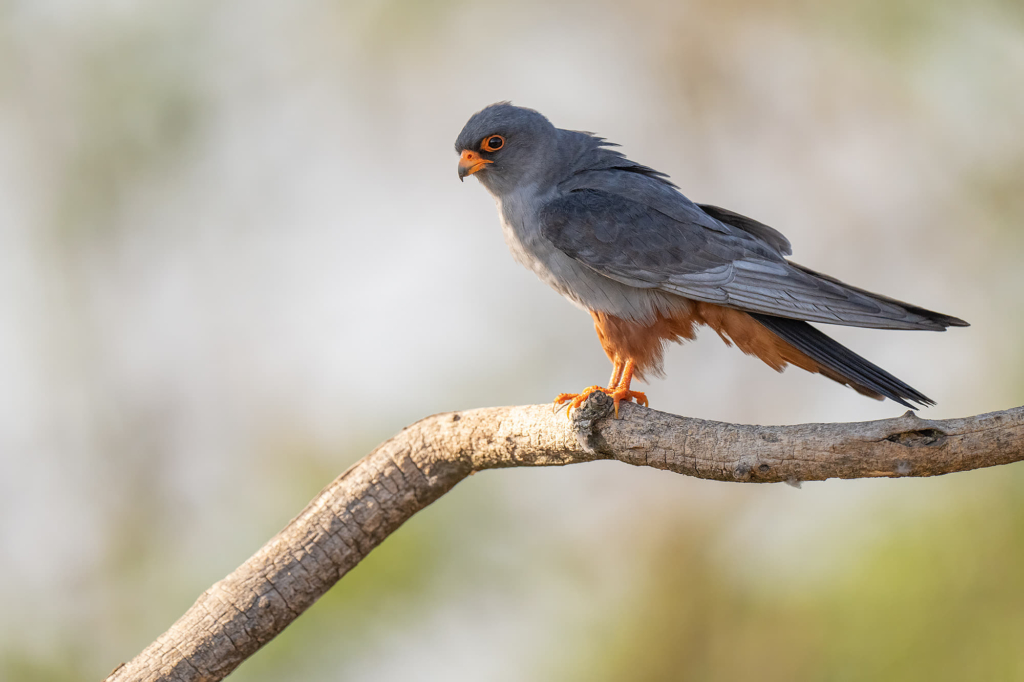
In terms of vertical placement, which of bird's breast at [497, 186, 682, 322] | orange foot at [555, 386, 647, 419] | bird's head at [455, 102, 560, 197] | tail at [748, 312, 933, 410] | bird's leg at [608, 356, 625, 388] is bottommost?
tail at [748, 312, 933, 410]

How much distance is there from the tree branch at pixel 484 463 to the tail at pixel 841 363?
0.43 meters

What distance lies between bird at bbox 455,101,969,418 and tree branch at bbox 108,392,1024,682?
0.18m

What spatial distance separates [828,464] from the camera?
88.4 inches

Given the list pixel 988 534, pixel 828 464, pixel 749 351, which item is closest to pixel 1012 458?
pixel 828 464

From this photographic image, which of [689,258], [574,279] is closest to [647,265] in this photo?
[689,258]

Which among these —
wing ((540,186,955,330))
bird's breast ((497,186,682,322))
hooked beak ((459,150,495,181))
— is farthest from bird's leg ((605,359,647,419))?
hooked beak ((459,150,495,181))

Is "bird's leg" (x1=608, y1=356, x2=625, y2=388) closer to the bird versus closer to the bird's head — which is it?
the bird

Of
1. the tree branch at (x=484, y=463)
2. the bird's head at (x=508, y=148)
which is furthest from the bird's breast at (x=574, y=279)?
the tree branch at (x=484, y=463)

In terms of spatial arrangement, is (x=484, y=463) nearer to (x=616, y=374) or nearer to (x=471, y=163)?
(x=616, y=374)

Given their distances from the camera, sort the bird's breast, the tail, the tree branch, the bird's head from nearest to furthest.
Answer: the tree branch
the tail
the bird's breast
the bird's head

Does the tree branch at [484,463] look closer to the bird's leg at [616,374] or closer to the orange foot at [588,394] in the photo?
the orange foot at [588,394]

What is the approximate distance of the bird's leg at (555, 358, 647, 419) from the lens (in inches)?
109

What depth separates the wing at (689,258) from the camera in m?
2.82

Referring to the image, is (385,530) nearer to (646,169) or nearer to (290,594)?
(290,594)
